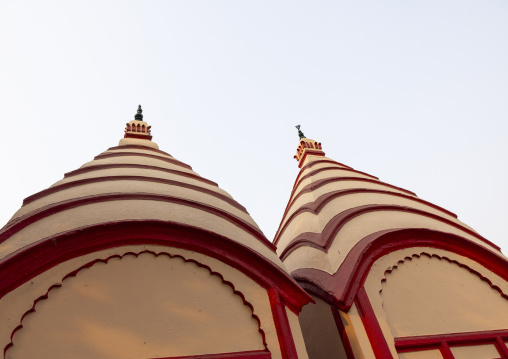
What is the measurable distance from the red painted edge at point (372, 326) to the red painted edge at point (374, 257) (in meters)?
0.11

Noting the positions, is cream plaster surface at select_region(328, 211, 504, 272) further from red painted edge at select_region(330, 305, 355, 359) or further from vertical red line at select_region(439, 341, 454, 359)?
vertical red line at select_region(439, 341, 454, 359)

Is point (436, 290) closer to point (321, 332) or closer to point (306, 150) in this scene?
point (321, 332)

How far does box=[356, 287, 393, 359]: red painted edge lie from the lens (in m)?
3.80

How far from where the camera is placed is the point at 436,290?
192 inches

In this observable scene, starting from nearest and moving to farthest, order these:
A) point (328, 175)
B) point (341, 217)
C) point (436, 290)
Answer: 1. point (436, 290)
2. point (341, 217)
3. point (328, 175)

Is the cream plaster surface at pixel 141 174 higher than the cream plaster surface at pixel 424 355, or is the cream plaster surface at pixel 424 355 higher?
the cream plaster surface at pixel 141 174

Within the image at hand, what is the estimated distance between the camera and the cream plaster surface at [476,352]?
4.23 m

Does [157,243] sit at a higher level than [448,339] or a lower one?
higher

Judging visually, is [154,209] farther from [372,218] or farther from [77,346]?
[372,218]

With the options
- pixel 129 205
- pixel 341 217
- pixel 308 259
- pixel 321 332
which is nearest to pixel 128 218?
pixel 129 205

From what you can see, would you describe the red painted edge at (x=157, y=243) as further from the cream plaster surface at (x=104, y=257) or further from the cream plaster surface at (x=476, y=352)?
the cream plaster surface at (x=476, y=352)

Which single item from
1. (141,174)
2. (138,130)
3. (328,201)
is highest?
(138,130)

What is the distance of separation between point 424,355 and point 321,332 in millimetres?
1237

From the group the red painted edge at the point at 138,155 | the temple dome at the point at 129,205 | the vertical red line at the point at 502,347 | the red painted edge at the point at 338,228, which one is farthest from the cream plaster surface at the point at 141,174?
the vertical red line at the point at 502,347
